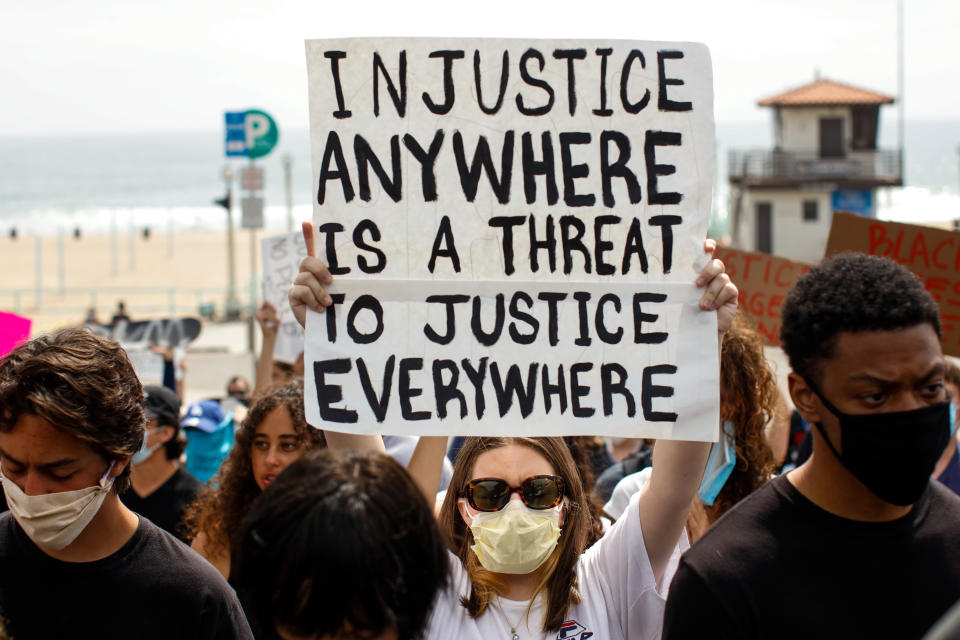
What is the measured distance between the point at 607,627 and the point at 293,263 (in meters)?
4.64

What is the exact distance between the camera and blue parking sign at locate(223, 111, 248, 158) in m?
18.4

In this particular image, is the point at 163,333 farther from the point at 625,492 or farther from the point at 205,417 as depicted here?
the point at 625,492

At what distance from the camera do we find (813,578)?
218 centimetres

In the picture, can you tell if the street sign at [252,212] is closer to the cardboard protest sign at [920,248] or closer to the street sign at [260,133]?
the street sign at [260,133]

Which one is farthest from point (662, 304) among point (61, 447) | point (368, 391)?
point (61, 447)

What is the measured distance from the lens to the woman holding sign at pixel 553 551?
2.70m

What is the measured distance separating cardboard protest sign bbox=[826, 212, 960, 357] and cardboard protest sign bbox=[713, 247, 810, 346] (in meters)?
0.71

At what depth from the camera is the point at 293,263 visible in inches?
274

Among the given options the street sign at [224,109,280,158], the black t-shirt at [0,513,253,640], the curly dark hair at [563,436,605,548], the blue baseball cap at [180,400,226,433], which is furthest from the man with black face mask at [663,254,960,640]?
the street sign at [224,109,280,158]

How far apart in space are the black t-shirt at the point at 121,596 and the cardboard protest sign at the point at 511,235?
0.49 m

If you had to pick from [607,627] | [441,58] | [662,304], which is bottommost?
[607,627]

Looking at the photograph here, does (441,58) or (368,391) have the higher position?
(441,58)

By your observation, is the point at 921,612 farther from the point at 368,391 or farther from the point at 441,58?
the point at 441,58

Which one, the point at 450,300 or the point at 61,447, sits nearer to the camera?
the point at 61,447
